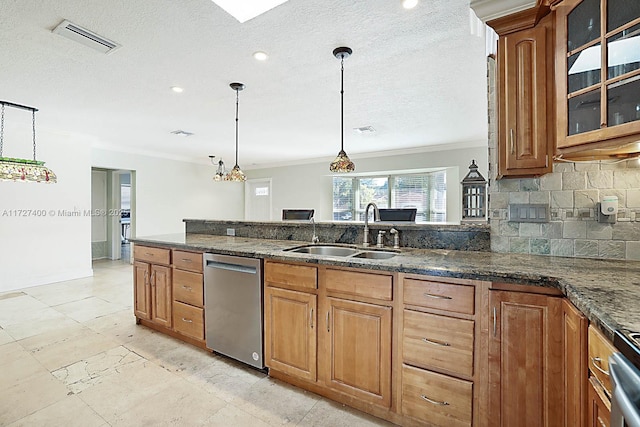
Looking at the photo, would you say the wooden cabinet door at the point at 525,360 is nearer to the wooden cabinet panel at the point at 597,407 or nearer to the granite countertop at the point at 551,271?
the granite countertop at the point at 551,271

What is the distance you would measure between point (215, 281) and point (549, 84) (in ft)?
8.34

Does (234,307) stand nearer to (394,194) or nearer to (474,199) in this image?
(474,199)

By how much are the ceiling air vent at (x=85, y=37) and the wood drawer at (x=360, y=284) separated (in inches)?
93.1

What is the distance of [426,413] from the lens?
5.20 feet

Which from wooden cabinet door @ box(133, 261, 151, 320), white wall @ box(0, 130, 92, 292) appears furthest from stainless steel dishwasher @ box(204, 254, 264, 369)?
white wall @ box(0, 130, 92, 292)

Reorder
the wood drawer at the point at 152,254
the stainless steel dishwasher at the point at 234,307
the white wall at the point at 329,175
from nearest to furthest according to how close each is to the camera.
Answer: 1. the stainless steel dishwasher at the point at 234,307
2. the wood drawer at the point at 152,254
3. the white wall at the point at 329,175

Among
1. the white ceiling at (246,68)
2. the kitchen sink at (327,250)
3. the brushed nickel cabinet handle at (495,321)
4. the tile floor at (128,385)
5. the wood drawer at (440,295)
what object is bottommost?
the tile floor at (128,385)

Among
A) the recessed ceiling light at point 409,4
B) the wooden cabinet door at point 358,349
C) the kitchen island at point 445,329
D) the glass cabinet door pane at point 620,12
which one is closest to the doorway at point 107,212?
the kitchen island at point 445,329

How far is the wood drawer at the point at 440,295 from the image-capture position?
148 centimetres

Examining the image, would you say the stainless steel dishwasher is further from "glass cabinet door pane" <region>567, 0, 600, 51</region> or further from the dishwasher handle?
"glass cabinet door pane" <region>567, 0, 600, 51</region>

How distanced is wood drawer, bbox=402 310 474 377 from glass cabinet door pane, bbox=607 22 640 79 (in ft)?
4.28

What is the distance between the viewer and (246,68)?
270 cm

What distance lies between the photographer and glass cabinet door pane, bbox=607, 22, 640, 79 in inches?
48.8

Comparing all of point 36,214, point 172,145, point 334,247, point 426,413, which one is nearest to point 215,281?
point 334,247
